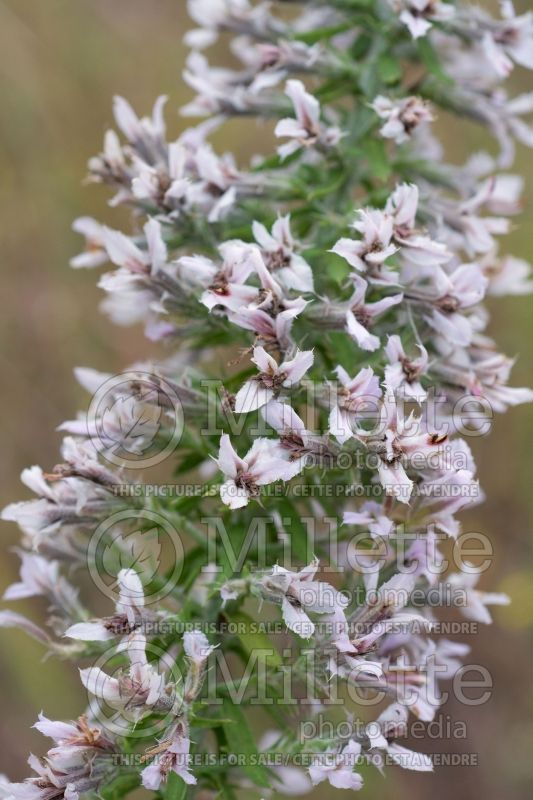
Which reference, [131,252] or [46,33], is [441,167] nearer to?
[131,252]

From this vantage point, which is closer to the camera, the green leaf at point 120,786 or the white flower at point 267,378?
the white flower at point 267,378

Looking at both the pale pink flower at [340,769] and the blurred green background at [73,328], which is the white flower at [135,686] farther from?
the blurred green background at [73,328]

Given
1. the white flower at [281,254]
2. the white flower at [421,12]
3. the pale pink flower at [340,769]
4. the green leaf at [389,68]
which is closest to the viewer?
the pale pink flower at [340,769]

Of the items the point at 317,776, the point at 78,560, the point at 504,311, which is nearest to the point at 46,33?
the point at 504,311

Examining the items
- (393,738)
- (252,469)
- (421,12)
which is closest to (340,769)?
(393,738)

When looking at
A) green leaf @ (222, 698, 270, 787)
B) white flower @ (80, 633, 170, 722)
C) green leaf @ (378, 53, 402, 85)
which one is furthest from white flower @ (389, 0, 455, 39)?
green leaf @ (222, 698, 270, 787)

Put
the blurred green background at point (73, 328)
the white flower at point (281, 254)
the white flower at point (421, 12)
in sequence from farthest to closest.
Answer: the blurred green background at point (73, 328), the white flower at point (421, 12), the white flower at point (281, 254)

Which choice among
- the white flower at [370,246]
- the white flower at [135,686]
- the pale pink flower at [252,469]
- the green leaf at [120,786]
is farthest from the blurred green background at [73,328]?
the pale pink flower at [252,469]
